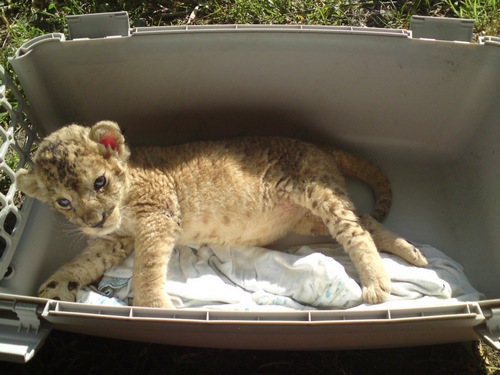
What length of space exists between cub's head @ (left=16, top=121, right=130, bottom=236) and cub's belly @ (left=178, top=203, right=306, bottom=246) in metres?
0.44

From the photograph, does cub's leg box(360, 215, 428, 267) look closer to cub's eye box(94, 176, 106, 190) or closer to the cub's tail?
the cub's tail

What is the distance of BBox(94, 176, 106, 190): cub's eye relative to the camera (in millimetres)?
2557

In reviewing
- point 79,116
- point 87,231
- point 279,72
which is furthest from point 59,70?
point 279,72

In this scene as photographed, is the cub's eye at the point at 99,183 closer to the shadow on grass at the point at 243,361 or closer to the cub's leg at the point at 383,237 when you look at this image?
the shadow on grass at the point at 243,361

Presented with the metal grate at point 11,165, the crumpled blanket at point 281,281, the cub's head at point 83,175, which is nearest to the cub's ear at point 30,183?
the cub's head at point 83,175

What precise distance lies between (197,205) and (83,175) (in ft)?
2.05

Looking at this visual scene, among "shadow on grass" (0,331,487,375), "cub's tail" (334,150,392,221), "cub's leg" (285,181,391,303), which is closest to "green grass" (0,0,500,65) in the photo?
"cub's tail" (334,150,392,221)

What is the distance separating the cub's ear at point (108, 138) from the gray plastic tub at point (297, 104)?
607 mm

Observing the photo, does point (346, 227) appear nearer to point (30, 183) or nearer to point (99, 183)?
point (99, 183)

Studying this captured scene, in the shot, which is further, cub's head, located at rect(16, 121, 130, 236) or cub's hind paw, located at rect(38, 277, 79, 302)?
cub's hind paw, located at rect(38, 277, 79, 302)

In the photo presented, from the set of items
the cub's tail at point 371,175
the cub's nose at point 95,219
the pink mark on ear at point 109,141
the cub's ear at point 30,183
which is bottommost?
the cub's nose at point 95,219

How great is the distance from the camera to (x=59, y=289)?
9.32ft

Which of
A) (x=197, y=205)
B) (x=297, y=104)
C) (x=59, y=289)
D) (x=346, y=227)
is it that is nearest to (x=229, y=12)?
(x=297, y=104)

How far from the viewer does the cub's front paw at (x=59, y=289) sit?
282 centimetres
